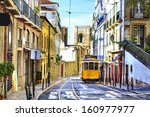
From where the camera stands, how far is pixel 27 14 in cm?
586

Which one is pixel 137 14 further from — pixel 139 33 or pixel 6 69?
pixel 6 69

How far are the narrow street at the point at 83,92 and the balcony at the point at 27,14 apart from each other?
442mm

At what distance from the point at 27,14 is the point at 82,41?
1.29 ft

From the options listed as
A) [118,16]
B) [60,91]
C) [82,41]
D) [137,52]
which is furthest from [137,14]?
[60,91]

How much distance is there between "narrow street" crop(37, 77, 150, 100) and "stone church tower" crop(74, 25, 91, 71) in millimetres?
212

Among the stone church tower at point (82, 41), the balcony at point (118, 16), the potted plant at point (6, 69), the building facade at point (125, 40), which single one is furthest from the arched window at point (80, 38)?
the potted plant at point (6, 69)

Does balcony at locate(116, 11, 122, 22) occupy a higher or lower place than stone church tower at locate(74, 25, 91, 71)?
higher

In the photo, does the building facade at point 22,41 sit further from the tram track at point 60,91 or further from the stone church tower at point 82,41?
the stone church tower at point 82,41

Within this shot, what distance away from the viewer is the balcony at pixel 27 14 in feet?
18.8

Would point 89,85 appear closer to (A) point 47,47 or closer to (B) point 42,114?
(A) point 47,47

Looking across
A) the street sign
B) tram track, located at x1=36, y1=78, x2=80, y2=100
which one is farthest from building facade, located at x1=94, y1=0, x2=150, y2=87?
the street sign

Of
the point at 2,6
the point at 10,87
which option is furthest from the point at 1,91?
the point at 2,6

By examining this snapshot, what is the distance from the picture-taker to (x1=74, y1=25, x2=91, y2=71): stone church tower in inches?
227

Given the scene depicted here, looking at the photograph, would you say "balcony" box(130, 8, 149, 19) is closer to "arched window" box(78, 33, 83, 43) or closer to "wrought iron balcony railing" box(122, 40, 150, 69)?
"wrought iron balcony railing" box(122, 40, 150, 69)
